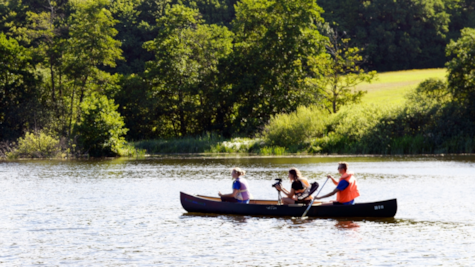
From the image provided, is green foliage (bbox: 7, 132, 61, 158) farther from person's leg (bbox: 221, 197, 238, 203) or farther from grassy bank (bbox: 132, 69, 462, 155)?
person's leg (bbox: 221, 197, 238, 203)

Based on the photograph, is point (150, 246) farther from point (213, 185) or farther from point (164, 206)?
point (213, 185)

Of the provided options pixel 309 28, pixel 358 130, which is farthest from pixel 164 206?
pixel 309 28

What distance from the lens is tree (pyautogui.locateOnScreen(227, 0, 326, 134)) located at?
56.8 meters

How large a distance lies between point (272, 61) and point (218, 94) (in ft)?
20.0

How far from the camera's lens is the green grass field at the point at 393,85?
69.4 metres

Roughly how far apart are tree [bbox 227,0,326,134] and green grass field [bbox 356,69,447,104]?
12.2 meters

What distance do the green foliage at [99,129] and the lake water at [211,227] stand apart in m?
16.6

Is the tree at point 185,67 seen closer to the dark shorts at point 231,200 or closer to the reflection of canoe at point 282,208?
the dark shorts at point 231,200

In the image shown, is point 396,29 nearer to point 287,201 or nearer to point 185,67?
point 185,67

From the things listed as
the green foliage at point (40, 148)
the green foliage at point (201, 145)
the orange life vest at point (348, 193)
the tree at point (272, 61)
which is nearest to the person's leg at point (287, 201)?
the orange life vest at point (348, 193)

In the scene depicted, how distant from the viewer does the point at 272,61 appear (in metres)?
57.1

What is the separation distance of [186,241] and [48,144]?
3525 centimetres

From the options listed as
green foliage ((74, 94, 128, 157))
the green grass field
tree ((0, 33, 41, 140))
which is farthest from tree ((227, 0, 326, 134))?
tree ((0, 33, 41, 140))

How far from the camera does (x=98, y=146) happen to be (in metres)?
48.7
